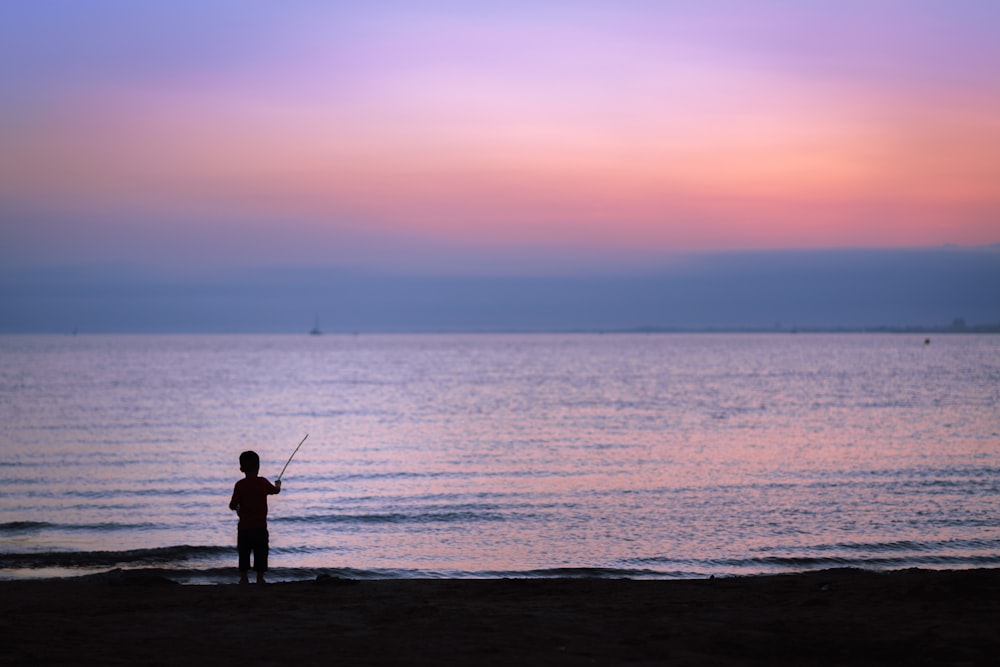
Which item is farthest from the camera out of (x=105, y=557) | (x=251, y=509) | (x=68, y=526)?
(x=68, y=526)

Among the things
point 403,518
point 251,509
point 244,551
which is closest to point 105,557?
point 244,551

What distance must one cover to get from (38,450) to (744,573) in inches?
917

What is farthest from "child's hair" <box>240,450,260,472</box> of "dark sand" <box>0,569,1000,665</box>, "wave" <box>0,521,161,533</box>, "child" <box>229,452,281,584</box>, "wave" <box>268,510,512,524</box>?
"wave" <box>0,521,161,533</box>

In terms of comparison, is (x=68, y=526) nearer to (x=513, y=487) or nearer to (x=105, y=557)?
(x=105, y=557)

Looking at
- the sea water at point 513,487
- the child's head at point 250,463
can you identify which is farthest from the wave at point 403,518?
the child's head at point 250,463

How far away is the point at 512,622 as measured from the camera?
28.9 ft

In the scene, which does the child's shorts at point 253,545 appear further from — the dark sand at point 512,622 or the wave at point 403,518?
the wave at point 403,518

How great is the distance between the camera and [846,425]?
37.4 m

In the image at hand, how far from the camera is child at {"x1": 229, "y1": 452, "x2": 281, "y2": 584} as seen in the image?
1070 cm

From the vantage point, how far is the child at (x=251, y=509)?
421 inches

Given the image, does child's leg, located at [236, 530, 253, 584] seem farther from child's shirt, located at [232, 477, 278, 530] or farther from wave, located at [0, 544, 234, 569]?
wave, located at [0, 544, 234, 569]

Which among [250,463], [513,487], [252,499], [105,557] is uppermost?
[250,463]

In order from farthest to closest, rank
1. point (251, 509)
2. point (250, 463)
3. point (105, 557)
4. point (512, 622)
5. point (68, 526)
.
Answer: point (68, 526)
point (105, 557)
point (251, 509)
point (250, 463)
point (512, 622)

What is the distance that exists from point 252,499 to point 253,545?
640 mm
